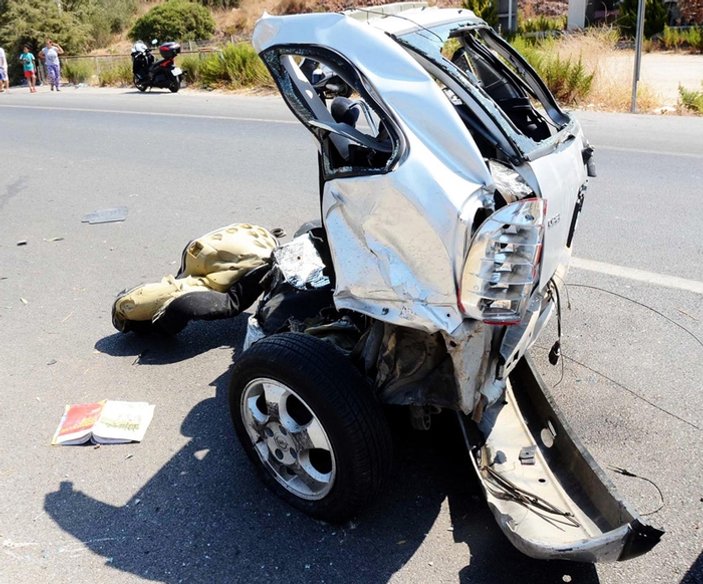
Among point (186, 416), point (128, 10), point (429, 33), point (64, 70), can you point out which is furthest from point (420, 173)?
point (128, 10)

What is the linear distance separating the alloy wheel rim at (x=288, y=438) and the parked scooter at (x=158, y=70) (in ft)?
63.6

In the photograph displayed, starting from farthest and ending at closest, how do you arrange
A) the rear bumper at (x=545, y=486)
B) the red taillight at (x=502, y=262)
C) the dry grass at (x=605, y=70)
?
the dry grass at (x=605, y=70), the red taillight at (x=502, y=262), the rear bumper at (x=545, y=486)

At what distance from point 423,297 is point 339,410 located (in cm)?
51

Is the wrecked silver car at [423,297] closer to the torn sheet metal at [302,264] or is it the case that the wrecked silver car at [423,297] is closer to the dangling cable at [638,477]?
the dangling cable at [638,477]

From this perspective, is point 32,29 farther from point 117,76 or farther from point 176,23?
point 117,76

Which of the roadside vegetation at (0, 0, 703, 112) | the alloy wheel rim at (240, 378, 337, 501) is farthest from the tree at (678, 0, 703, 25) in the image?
the alloy wheel rim at (240, 378, 337, 501)

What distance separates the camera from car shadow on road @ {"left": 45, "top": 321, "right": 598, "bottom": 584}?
276 centimetres

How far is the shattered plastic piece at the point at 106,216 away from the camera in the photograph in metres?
7.41

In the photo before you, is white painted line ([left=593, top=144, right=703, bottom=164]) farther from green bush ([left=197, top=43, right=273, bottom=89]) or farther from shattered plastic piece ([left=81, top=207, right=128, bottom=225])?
green bush ([left=197, top=43, right=273, bottom=89])

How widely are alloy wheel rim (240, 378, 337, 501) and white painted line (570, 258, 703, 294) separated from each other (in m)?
2.97

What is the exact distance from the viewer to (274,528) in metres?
3.00

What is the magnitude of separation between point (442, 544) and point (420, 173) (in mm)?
1408

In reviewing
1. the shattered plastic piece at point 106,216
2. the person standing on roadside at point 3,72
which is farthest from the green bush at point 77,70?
the shattered plastic piece at point 106,216

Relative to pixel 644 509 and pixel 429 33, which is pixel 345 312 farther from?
pixel 644 509
